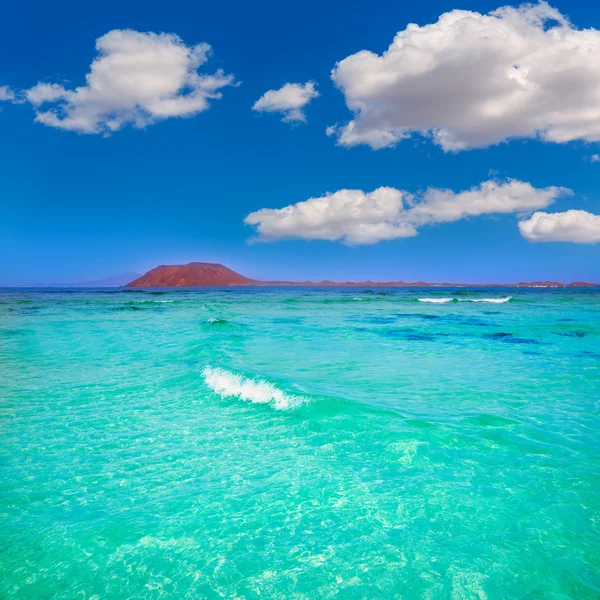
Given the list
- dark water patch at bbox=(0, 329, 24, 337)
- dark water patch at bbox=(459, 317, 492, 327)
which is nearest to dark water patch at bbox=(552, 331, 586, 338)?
dark water patch at bbox=(459, 317, 492, 327)

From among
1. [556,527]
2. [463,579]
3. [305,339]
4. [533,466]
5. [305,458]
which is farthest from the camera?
[305,339]

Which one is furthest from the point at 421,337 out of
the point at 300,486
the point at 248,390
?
the point at 300,486

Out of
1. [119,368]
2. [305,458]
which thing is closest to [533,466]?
[305,458]

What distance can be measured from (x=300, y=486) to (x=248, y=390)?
4.41m

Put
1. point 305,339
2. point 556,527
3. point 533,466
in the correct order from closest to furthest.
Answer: point 556,527 < point 533,466 < point 305,339

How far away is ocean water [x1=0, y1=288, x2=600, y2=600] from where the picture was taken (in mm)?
3477

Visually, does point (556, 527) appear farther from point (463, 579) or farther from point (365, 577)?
point (365, 577)

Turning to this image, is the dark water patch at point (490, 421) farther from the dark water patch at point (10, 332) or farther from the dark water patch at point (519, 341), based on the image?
the dark water patch at point (10, 332)

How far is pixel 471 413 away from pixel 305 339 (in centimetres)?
1159

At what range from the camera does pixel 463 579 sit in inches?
134

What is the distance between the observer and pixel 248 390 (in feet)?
30.1

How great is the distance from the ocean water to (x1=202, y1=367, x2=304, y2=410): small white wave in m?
0.05

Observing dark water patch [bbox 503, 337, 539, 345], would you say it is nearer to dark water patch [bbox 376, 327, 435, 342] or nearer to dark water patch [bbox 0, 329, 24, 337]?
dark water patch [bbox 376, 327, 435, 342]

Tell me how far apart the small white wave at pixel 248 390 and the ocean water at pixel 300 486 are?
2.1 inches
